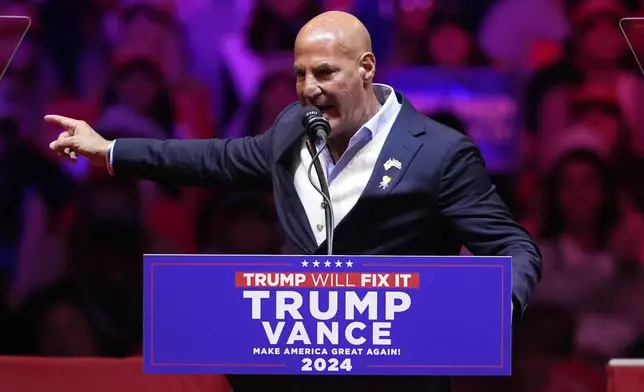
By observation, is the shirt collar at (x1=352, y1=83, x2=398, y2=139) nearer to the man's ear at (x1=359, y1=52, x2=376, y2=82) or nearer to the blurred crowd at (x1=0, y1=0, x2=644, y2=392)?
the man's ear at (x1=359, y1=52, x2=376, y2=82)

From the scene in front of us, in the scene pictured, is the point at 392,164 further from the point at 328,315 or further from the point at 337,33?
the point at 328,315


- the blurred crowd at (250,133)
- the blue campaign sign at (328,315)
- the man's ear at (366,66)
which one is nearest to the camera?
the blue campaign sign at (328,315)

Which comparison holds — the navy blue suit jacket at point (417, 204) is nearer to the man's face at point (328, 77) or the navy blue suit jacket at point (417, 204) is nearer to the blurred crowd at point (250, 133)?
the man's face at point (328, 77)

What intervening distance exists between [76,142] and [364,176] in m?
0.63

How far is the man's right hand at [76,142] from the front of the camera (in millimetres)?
2283

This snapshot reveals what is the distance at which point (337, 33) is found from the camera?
2189 millimetres

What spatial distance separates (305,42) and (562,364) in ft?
5.90

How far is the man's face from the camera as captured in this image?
7.10 ft

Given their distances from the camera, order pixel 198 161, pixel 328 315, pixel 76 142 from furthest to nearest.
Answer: pixel 198 161 → pixel 76 142 → pixel 328 315

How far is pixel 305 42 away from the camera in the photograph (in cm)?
216

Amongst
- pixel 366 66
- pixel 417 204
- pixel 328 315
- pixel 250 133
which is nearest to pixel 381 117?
pixel 366 66

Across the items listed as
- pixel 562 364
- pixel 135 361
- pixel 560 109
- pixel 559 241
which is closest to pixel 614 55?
pixel 560 109

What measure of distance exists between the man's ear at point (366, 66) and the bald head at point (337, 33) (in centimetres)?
2

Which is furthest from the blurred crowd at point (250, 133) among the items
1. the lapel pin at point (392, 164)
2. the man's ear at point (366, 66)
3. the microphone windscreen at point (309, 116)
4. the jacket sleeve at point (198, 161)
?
the microphone windscreen at point (309, 116)
